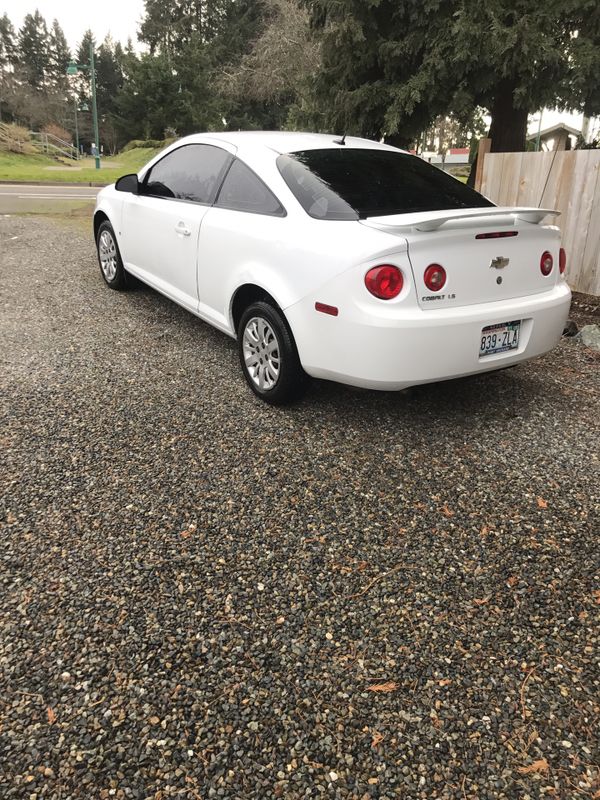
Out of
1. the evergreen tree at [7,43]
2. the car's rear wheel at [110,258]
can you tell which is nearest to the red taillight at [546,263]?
the car's rear wheel at [110,258]

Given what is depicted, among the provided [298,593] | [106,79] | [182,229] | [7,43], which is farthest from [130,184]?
[7,43]

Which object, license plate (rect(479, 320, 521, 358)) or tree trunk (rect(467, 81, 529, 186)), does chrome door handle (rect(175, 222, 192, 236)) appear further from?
tree trunk (rect(467, 81, 529, 186))

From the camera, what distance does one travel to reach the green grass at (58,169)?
1032 inches

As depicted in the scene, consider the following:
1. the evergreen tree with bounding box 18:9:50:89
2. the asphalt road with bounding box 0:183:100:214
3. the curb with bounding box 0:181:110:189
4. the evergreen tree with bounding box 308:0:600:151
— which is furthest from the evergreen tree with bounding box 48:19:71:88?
the evergreen tree with bounding box 308:0:600:151

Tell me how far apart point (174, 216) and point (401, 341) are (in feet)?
8.21

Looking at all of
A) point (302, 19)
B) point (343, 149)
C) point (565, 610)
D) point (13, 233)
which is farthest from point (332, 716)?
point (302, 19)

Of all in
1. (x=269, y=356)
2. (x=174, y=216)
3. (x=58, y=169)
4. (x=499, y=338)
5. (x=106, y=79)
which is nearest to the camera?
(x=499, y=338)

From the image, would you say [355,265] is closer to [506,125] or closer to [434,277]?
[434,277]

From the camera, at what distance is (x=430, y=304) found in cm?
325

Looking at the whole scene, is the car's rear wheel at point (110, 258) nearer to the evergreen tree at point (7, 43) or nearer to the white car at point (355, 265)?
the white car at point (355, 265)

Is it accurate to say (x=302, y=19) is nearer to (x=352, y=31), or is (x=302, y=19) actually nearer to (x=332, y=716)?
(x=352, y=31)

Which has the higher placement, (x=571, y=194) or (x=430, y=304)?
(x=571, y=194)

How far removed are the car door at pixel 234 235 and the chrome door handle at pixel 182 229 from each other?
8.7 inches

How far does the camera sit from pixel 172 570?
254 centimetres
